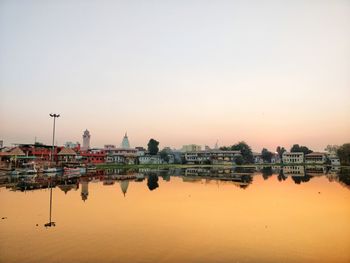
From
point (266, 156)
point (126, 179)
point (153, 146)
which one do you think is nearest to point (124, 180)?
point (126, 179)

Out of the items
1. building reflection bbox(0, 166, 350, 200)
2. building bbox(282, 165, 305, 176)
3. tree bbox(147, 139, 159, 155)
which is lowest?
building reflection bbox(0, 166, 350, 200)

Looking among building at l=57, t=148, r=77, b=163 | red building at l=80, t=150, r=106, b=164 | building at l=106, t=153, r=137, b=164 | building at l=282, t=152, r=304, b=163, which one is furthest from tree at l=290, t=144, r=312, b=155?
→ building at l=57, t=148, r=77, b=163

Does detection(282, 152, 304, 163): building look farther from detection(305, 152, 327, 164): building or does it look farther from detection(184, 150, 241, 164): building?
detection(184, 150, 241, 164): building

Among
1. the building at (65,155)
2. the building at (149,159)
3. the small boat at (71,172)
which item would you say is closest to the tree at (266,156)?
the building at (149,159)

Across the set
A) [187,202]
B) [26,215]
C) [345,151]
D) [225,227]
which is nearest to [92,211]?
[26,215]

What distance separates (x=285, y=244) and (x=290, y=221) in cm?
456

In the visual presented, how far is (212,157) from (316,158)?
3860cm

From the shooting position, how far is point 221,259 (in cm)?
1145

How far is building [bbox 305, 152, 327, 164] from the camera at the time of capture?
11662 cm

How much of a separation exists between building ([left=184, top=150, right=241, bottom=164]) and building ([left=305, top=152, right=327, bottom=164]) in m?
27.6

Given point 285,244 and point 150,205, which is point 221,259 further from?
point 150,205

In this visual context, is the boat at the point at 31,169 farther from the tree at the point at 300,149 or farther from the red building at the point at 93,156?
the tree at the point at 300,149

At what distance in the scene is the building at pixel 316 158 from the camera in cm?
11662

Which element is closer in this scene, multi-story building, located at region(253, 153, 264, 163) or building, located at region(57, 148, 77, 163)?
building, located at region(57, 148, 77, 163)
